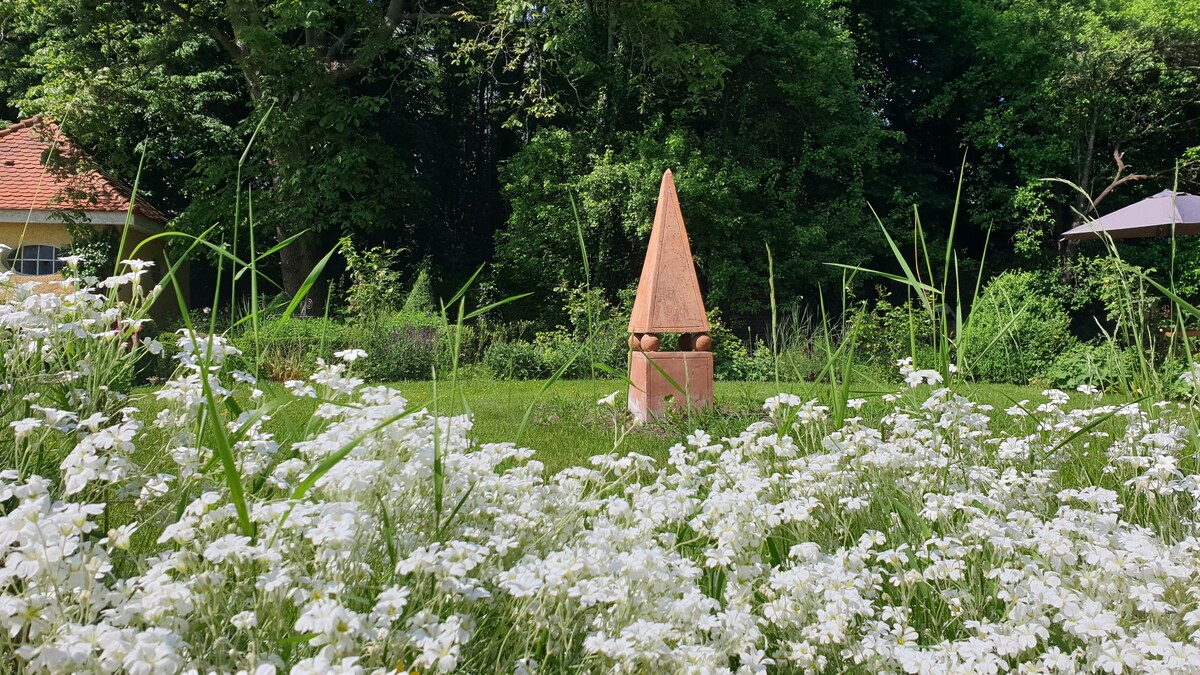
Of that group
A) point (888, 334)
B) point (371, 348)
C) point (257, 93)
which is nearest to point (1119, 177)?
point (888, 334)

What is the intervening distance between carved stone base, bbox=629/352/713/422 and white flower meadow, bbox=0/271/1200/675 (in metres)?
3.37

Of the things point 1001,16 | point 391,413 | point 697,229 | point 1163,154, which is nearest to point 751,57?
point 697,229

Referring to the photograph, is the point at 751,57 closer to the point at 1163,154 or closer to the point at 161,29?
the point at 1163,154

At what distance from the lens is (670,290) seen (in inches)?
230

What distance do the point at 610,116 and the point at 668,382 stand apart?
1117 centimetres

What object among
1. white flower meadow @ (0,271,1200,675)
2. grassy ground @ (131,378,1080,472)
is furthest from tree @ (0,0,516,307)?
white flower meadow @ (0,271,1200,675)

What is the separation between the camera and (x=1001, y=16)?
17.9m

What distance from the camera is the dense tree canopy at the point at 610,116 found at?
13859mm

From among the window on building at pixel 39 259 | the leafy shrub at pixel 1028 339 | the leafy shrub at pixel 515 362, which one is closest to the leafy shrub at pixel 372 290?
the leafy shrub at pixel 515 362

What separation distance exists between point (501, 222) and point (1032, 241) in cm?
1193

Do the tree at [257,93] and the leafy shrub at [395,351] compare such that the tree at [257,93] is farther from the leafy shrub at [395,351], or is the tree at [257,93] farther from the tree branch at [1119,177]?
the tree branch at [1119,177]

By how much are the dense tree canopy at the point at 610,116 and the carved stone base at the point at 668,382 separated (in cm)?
822

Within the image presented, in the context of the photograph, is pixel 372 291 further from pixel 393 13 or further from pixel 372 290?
pixel 393 13

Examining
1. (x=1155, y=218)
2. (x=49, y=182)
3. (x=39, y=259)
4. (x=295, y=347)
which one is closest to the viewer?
(x=1155, y=218)
